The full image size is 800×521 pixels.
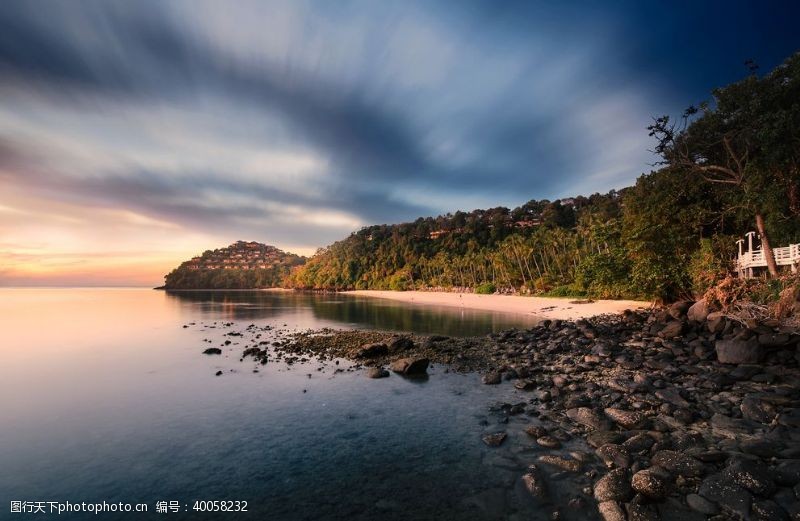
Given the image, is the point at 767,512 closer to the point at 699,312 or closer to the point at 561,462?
the point at 561,462

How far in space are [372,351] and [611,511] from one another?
700 inches

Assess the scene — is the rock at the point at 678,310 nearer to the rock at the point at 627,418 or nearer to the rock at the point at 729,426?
the rock at the point at 729,426

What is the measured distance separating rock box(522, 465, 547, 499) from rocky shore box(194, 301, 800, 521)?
0.08 ft

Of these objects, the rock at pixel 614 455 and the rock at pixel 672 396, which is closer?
the rock at pixel 614 455

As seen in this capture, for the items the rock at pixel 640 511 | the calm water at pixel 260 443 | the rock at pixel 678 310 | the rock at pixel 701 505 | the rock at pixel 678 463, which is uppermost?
the rock at pixel 678 310

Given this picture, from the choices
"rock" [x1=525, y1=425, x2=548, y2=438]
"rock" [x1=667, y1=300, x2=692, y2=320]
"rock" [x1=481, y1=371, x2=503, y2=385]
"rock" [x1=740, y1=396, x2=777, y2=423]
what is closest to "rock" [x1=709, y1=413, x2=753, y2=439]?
"rock" [x1=740, y1=396, x2=777, y2=423]

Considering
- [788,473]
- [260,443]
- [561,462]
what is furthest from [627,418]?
[260,443]

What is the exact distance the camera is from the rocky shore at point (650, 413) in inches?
297

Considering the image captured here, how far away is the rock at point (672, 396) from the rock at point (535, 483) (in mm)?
6779

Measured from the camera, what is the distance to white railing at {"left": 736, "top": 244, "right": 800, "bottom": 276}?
75.8ft

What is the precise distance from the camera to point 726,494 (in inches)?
288

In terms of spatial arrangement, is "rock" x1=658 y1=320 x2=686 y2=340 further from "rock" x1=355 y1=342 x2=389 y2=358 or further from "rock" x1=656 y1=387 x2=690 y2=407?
"rock" x1=355 y1=342 x2=389 y2=358

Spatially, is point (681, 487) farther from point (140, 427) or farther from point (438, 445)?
point (140, 427)

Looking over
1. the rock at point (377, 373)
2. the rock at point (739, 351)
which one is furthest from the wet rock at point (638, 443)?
the rock at point (377, 373)
